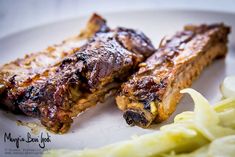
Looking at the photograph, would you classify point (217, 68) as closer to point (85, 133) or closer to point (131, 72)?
point (131, 72)

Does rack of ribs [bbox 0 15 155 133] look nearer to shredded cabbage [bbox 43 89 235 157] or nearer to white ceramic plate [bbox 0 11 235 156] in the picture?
white ceramic plate [bbox 0 11 235 156]

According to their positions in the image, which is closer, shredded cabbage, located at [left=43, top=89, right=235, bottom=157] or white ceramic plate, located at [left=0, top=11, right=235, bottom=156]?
shredded cabbage, located at [left=43, top=89, right=235, bottom=157]

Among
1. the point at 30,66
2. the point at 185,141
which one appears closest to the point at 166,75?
the point at 185,141

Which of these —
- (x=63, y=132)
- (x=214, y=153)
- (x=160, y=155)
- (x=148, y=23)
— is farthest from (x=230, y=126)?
(x=148, y=23)

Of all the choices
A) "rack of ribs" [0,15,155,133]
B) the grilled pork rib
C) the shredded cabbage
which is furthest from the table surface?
the shredded cabbage

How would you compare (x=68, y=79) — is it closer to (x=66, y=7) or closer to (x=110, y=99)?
(x=110, y=99)

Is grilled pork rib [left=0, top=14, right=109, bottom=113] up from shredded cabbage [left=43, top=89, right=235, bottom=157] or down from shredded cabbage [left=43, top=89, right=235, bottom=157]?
up

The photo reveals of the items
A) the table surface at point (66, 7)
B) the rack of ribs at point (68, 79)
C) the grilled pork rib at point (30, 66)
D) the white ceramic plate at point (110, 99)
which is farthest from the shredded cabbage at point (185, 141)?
the table surface at point (66, 7)
